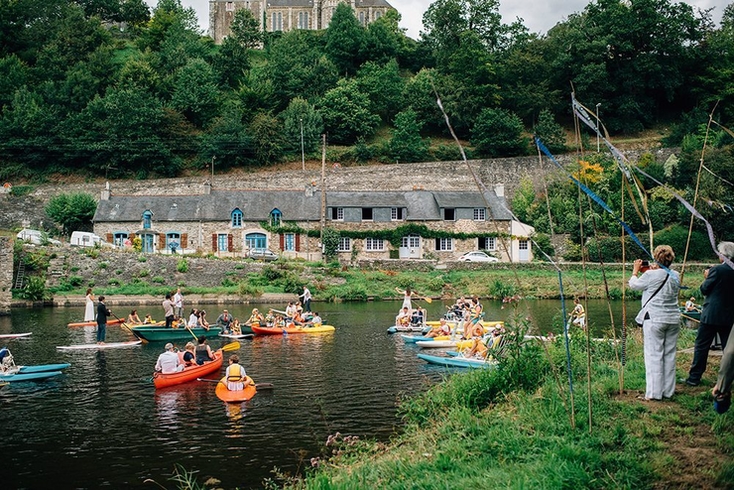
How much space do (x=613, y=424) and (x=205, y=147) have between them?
5775 cm

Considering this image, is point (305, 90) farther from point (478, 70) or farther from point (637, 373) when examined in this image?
point (637, 373)

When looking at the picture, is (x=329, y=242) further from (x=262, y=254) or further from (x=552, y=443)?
(x=552, y=443)

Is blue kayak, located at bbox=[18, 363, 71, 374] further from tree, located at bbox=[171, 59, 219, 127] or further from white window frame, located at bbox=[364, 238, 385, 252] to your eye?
tree, located at bbox=[171, 59, 219, 127]

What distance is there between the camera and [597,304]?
33.9 m

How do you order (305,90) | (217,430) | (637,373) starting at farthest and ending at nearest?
(305,90), (217,430), (637,373)

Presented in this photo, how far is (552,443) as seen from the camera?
8133mm

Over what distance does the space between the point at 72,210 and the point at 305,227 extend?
17453 millimetres

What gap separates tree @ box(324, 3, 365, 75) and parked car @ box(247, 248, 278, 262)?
32624 millimetres

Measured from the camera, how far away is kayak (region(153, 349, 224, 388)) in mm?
16466

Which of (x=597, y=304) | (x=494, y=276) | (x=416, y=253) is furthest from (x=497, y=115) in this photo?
(x=597, y=304)

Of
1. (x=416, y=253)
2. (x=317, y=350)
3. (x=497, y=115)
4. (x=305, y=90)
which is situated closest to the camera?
(x=317, y=350)

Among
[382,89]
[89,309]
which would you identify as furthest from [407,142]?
[89,309]

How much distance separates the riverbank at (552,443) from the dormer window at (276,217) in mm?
39023

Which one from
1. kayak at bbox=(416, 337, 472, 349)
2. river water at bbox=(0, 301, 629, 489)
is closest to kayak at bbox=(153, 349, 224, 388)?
river water at bbox=(0, 301, 629, 489)
